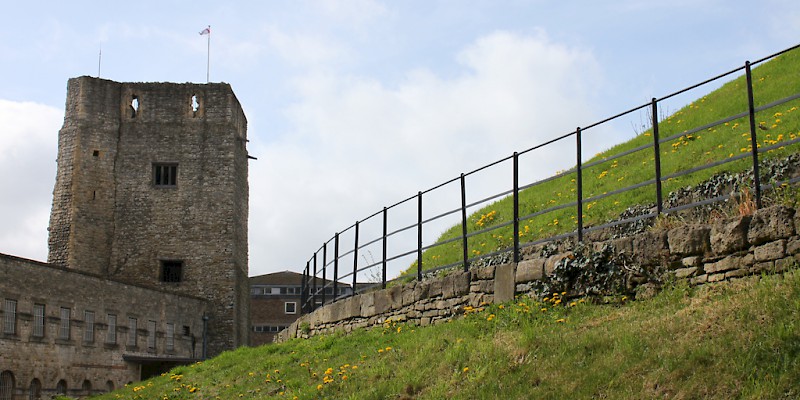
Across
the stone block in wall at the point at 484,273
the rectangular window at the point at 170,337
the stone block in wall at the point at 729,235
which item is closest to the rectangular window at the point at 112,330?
the rectangular window at the point at 170,337

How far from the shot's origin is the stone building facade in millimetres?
44000

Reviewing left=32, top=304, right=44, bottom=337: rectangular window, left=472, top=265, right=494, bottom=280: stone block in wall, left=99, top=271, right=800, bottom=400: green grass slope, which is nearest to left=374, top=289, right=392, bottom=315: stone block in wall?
left=99, top=271, right=800, bottom=400: green grass slope

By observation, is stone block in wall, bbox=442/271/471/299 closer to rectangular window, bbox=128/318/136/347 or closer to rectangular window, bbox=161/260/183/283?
rectangular window, bbox=128/318/136/347

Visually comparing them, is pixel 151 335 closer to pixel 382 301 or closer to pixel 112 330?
pixel 112 330

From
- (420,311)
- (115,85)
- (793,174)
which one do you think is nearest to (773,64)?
(793,174)

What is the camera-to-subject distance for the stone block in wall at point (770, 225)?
9.15 m

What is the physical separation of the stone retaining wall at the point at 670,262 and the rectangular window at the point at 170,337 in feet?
85.9

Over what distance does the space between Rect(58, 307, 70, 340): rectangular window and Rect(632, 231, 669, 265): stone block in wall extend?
26.5 m

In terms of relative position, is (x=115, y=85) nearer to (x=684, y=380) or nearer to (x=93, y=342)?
→ (x=93, y=342)

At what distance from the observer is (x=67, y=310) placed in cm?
3341

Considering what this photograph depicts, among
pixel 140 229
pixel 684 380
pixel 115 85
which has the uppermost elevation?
pixel 115 85

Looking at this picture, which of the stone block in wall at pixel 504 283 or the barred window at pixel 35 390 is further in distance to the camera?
the barred window at pixel 35 390

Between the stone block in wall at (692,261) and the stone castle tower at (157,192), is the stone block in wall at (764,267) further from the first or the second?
the stone castle tower at (157,192)

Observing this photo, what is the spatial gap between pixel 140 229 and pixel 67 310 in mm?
11642
